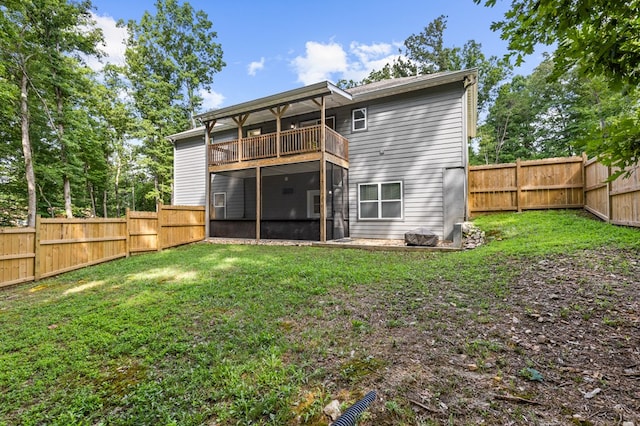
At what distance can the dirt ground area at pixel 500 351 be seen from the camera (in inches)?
75.4

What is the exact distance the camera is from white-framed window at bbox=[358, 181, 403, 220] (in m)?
10.9

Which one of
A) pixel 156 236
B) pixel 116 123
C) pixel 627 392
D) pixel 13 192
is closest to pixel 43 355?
pixel 627 392

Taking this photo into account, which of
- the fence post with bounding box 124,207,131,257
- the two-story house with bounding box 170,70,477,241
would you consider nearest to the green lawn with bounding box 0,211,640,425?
the fence post with bounding box 124,207,131,257

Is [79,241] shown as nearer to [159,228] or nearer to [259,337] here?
[159,228]

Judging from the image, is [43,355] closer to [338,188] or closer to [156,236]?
[156,236]

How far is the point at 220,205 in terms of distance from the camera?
15500mm

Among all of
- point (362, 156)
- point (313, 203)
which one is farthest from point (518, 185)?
point (313, 203)

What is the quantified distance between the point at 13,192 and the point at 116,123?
877 cm

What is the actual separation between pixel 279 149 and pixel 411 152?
5.15 metres

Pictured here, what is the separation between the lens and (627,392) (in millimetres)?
1988

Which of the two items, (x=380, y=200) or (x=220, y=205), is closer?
(x=380, y=200)

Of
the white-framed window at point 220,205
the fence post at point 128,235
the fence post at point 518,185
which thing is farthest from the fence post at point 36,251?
the fence post at point 518,185

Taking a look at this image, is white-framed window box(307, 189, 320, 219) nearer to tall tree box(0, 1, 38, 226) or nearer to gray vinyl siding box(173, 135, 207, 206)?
gray vinyl siding box(173, 135, 207, 206)

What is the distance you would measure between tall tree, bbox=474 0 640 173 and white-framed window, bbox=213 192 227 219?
49.0 feet
